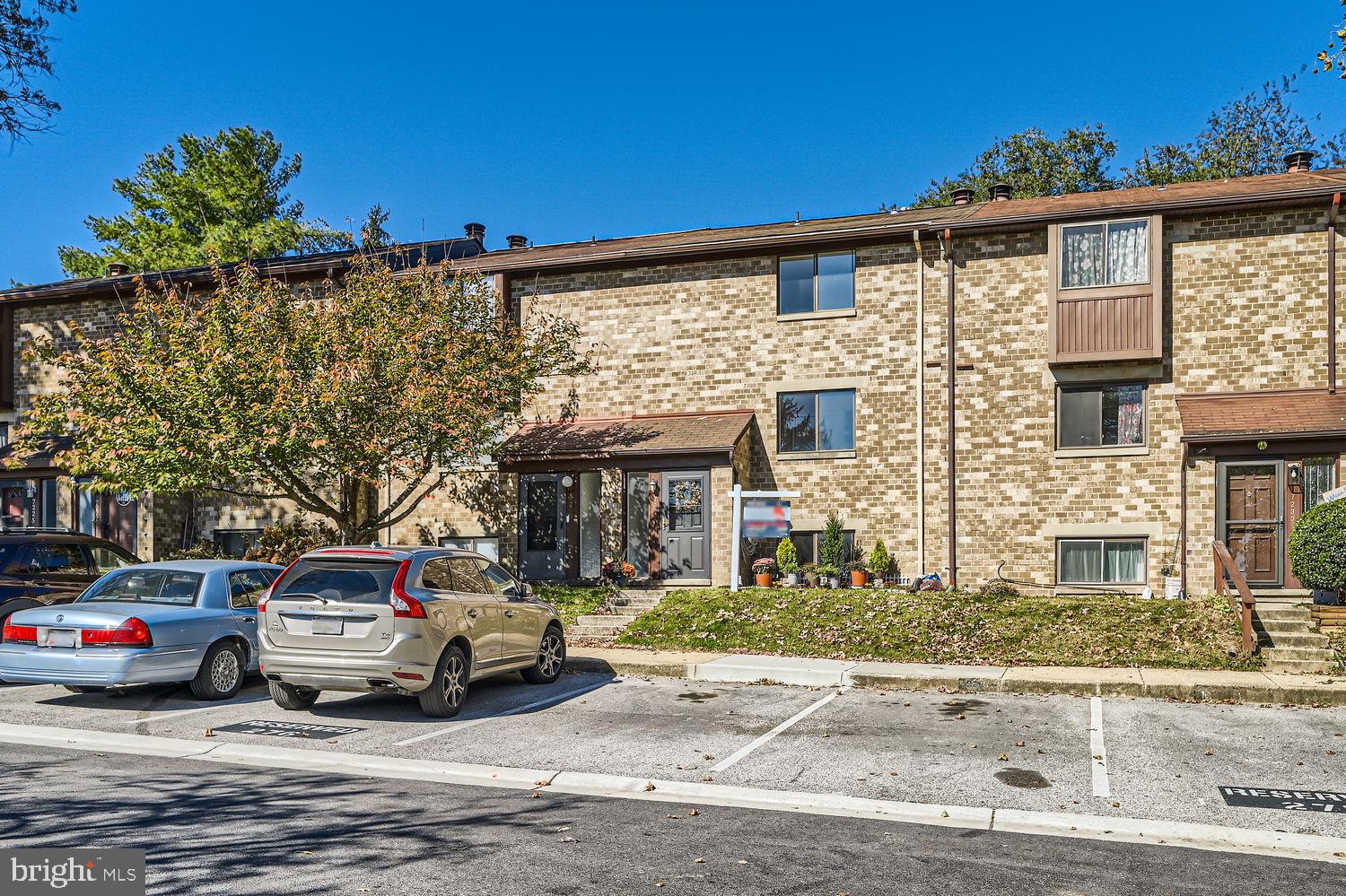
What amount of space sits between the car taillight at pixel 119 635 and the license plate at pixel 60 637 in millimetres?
132

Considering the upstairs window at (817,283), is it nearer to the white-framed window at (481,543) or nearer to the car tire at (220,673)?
the white-framed window at (481,543)

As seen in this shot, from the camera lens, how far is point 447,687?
11367 mm

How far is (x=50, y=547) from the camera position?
1462 centimetres

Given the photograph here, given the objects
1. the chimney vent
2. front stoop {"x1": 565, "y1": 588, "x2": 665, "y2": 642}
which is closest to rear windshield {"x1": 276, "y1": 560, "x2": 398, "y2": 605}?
front stoop {"x1": 565, "y1": 588, "x2": 665, "y2": 642}

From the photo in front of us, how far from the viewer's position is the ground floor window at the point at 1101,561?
64.6ft

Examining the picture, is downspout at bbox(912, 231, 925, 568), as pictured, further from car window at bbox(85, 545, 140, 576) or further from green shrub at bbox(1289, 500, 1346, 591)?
car window at bbox(85, 545, 140, 576)

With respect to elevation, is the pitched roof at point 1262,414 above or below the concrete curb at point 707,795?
above

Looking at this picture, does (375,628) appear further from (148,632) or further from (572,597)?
(572,597)

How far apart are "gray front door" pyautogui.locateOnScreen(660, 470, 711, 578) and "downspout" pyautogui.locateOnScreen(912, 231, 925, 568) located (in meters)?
3.92

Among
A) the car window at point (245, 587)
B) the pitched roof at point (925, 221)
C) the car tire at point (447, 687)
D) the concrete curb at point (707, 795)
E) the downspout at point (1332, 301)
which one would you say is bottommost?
the concrete curb at point (707, 795)

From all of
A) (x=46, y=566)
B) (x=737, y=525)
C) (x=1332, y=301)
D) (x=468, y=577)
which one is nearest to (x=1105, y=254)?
(x=1332, y=301)

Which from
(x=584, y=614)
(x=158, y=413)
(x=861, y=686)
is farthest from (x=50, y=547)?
(x=861, y=686)

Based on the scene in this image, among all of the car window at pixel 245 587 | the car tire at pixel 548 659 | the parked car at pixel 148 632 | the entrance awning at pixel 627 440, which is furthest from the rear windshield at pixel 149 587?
the entrance awning at pixel 627 440

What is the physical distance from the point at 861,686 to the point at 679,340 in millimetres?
10327
